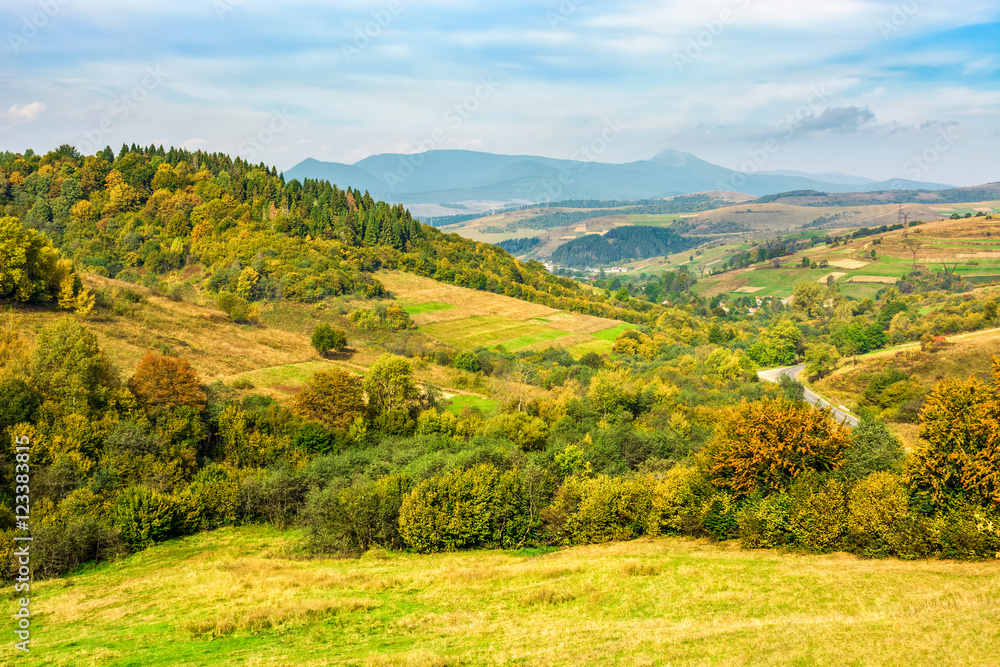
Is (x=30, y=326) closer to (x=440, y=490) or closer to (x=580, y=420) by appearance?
(x=440, y=490)

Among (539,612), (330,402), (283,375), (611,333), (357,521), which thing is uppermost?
(283,375)

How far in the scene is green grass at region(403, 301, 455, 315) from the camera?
130 meters

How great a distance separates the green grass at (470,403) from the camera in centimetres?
7275

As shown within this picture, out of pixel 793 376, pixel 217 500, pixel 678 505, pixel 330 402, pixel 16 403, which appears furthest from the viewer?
pixel 793 376

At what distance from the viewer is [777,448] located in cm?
3725

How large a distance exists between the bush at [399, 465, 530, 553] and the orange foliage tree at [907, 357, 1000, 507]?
23.6 meters

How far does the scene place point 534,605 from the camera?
28250mm

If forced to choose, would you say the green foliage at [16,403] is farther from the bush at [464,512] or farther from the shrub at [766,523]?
the shrub at [766,523]

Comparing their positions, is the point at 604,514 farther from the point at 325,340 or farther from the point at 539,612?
the point at 325,340

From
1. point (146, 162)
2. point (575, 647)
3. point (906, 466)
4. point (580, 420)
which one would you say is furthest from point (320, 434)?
point (146, 162)

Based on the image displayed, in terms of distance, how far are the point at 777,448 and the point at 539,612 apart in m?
18.9

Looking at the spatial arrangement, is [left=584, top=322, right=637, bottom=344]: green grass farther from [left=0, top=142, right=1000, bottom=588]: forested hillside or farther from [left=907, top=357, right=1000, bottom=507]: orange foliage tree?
[left=907, top=357, right=1000, bottom=507]: orange foliage tree

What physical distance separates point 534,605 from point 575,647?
509cm

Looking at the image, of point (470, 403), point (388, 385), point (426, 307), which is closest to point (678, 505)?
point (388, 385)
